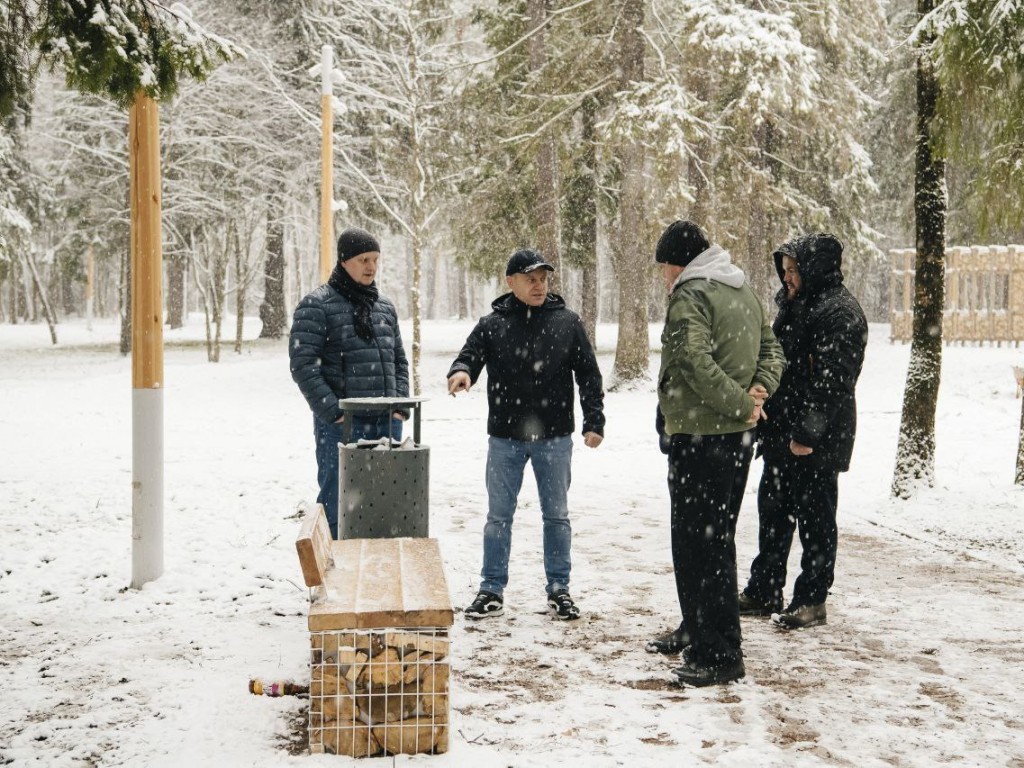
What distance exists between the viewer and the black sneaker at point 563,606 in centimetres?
568

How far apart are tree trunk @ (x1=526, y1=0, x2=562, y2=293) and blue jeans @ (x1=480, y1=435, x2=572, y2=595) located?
41.0 feet

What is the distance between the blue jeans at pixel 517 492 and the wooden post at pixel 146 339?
209cm

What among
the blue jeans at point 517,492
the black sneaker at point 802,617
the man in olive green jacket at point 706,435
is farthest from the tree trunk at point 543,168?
the man in olive green jacket at point 706,435

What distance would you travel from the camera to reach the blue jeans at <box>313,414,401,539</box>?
5.96m

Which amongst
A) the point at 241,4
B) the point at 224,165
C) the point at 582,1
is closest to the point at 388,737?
the point at 582,1

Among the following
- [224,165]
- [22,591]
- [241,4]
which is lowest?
[22,591]

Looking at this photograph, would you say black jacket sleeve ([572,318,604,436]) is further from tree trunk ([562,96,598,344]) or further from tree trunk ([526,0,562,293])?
tree trunk ([562,96,598,344])

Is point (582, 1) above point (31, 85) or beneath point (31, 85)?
above

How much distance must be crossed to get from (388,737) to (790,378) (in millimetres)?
2956

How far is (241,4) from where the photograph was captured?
84.5 ft

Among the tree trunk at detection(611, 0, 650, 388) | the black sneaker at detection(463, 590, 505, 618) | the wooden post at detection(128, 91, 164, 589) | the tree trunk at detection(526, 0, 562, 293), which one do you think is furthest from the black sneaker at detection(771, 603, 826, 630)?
the tree trunk at detection(611, 0, 650, 388)

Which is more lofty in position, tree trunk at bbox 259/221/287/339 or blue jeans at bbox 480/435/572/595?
tree trunk at bbox 259/221/287/339

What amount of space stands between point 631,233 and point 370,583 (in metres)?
16.2

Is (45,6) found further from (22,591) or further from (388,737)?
(388,737)
